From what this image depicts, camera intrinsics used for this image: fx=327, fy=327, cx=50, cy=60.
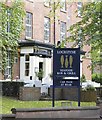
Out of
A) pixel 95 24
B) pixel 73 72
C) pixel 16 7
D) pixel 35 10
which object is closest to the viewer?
pixel 73 72

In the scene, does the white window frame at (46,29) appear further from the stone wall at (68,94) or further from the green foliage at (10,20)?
the stone wall at (68,94)

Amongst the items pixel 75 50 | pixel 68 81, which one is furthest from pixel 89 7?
pixel 68 81

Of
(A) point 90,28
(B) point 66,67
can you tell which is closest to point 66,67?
(B) point 66,67

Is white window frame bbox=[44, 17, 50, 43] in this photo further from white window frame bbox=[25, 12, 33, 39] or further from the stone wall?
the stone wall

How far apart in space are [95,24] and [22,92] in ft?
25.3

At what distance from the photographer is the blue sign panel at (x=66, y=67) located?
11.3 metres

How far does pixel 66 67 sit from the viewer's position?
446 inches

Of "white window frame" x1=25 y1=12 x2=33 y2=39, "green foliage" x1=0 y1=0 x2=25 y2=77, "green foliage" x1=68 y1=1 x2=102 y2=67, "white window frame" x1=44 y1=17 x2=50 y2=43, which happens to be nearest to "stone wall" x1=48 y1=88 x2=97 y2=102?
"green foliage" x1=0 y1=0 x2=25 y2=77

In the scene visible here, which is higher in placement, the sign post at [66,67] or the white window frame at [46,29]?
the white window frame at [46,29]

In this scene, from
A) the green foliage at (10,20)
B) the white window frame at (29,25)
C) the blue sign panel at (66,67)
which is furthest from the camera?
the white window frame at (29,25)

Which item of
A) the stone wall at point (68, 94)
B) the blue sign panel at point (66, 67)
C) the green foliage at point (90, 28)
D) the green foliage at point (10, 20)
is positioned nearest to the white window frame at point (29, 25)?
the green foliage at point (10, 20)

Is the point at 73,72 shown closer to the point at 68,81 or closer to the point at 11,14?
the point at 68,81

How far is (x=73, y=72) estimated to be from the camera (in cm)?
1138

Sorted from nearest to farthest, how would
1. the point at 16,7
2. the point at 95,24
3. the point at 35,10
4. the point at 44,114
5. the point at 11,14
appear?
the point at 44,114, the point at 95,24, the point at 16,7, the point at 11,14, the point at 35,10
